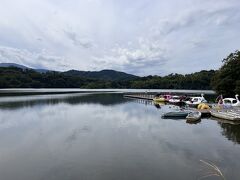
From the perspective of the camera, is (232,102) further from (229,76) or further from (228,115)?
(228,115)

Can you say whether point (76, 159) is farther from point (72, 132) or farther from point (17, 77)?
point (17, 77)

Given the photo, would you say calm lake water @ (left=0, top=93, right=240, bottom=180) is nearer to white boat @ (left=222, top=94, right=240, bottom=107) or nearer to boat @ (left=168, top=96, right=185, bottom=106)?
white boat @ (left=222, top=94, right=240, bottom=107)

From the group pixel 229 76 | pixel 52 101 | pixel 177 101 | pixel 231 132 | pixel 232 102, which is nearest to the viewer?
pixel 231 132

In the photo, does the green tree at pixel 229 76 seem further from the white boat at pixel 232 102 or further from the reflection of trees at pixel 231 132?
the reflection of trees at pixel 231 132

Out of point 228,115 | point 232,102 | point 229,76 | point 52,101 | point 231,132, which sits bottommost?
point 231,132

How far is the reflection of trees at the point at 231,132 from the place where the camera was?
76.9ft

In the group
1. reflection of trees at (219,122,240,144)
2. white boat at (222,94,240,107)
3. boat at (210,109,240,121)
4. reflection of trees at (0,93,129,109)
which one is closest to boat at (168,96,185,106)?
reflection of trees at (0,93,129,109)

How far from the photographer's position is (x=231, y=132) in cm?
2622

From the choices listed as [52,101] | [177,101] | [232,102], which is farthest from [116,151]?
[52,101]

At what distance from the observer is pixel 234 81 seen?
1980 inches

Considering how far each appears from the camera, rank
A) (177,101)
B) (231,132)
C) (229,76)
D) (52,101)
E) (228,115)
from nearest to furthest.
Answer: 1. (231,132)
2. (228,115)
3. (229,76)
4. (177,101)
5. (52,101)

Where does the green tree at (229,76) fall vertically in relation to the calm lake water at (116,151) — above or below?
above

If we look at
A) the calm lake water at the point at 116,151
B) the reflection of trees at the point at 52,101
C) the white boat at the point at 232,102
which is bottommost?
the calm lake water at the point at 116,151

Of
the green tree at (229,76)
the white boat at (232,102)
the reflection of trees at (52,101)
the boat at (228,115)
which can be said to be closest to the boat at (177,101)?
the green tree at (229,76)
